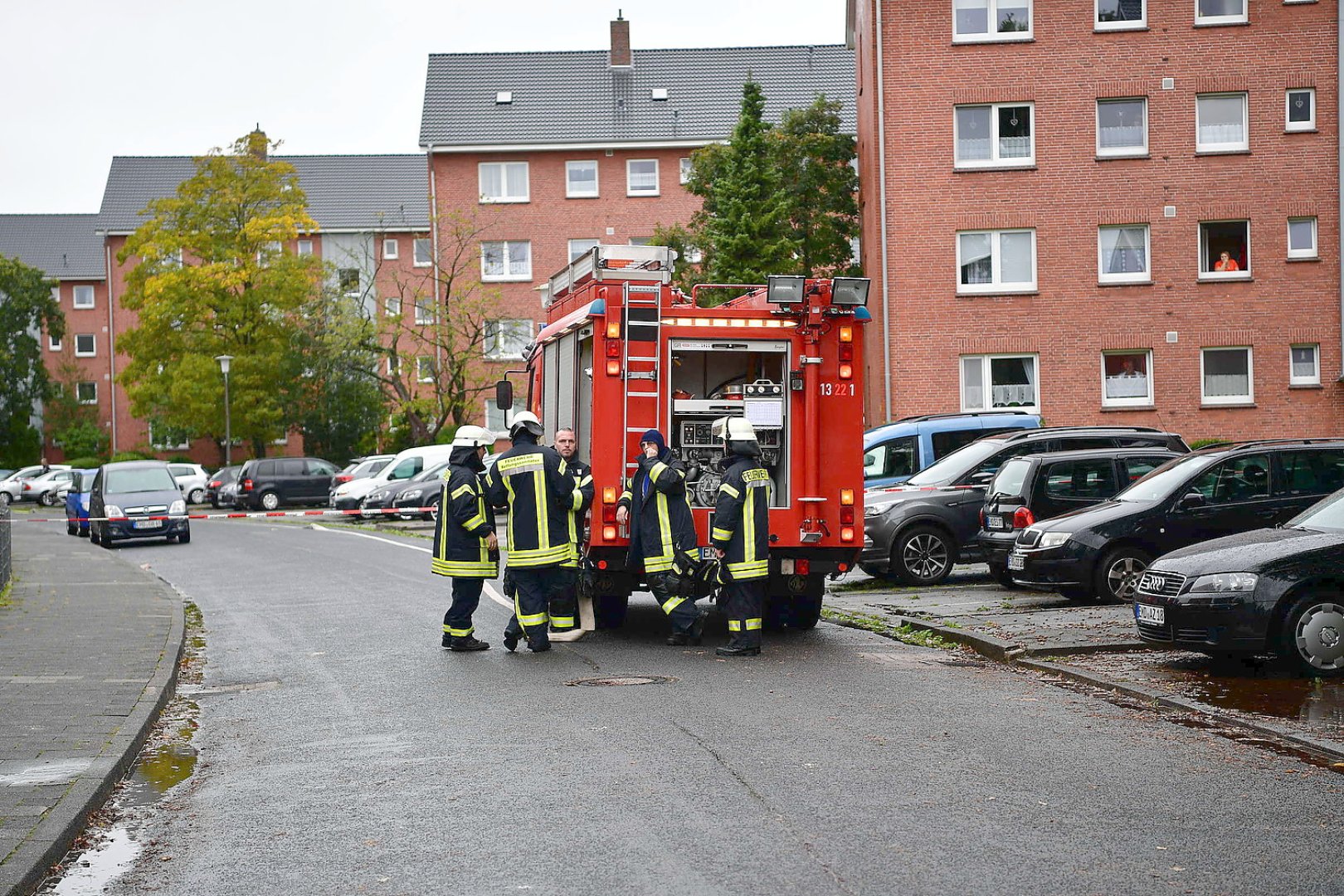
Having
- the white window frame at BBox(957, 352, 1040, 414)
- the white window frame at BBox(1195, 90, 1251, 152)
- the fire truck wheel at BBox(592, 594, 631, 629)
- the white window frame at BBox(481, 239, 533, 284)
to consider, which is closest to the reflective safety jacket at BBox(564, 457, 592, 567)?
the fire truck wheel at BBox(592, 594, 631, 629)

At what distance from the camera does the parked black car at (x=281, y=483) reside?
154 ft

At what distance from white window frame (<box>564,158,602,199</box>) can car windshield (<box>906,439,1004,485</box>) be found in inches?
1584

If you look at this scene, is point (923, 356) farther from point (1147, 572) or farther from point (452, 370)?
point (1147, 572)

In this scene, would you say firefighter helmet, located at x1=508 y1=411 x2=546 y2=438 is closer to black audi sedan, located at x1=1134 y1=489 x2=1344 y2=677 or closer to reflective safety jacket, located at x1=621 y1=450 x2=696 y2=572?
reflective safety jacket, located at x1=621 y1=450 x2=696 y2=572

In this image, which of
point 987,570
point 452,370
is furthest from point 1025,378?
point 452,370

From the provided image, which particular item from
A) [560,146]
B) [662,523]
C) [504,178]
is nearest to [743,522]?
[662,523]

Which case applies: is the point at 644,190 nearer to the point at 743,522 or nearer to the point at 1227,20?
the point at 1227,20

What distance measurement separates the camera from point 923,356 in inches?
1363

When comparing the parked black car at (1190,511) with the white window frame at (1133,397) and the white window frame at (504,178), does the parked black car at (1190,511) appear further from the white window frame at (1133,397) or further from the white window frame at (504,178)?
the white window frame at (504,178)

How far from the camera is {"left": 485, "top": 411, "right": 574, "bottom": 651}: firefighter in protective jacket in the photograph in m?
11.9

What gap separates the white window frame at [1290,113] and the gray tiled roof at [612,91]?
888 inches

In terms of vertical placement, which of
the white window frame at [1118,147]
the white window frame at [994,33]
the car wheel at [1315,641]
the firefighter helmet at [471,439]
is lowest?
the car wheel at [1315,641]

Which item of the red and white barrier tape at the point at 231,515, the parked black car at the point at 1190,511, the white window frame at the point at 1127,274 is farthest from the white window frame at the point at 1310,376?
the parked black car at the point at 1190,511

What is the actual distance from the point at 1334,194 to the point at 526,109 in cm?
3208
